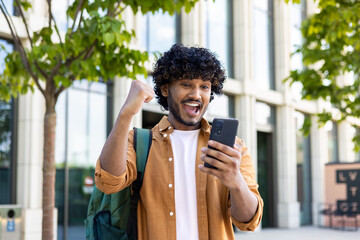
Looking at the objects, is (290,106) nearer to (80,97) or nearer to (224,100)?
(224,100)

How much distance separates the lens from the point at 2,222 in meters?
8.41

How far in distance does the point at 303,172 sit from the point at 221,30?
330 inches

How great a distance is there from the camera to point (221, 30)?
63.1ft

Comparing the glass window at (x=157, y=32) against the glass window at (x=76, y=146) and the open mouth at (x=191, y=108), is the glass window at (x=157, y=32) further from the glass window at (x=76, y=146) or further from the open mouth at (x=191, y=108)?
the open mouth at (x=191, y=108)

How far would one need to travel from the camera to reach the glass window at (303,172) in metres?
23.3

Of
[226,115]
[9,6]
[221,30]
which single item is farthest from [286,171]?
[9,6]

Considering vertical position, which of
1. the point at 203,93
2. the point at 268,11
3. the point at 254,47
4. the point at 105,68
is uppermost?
the point at 268,11

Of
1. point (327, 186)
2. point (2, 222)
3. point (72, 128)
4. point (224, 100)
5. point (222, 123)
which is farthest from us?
point (327, 186)

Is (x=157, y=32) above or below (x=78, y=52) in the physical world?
above

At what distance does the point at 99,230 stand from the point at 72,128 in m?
10.7

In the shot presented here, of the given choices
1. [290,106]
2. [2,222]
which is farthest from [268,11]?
[2,222]

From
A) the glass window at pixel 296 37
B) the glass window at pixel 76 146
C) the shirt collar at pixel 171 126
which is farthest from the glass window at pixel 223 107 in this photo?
the shirt collar at pixel 171 126

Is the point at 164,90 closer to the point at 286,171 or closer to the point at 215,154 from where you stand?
the point at 215,154

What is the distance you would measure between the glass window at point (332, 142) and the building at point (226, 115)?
54 millimetres
